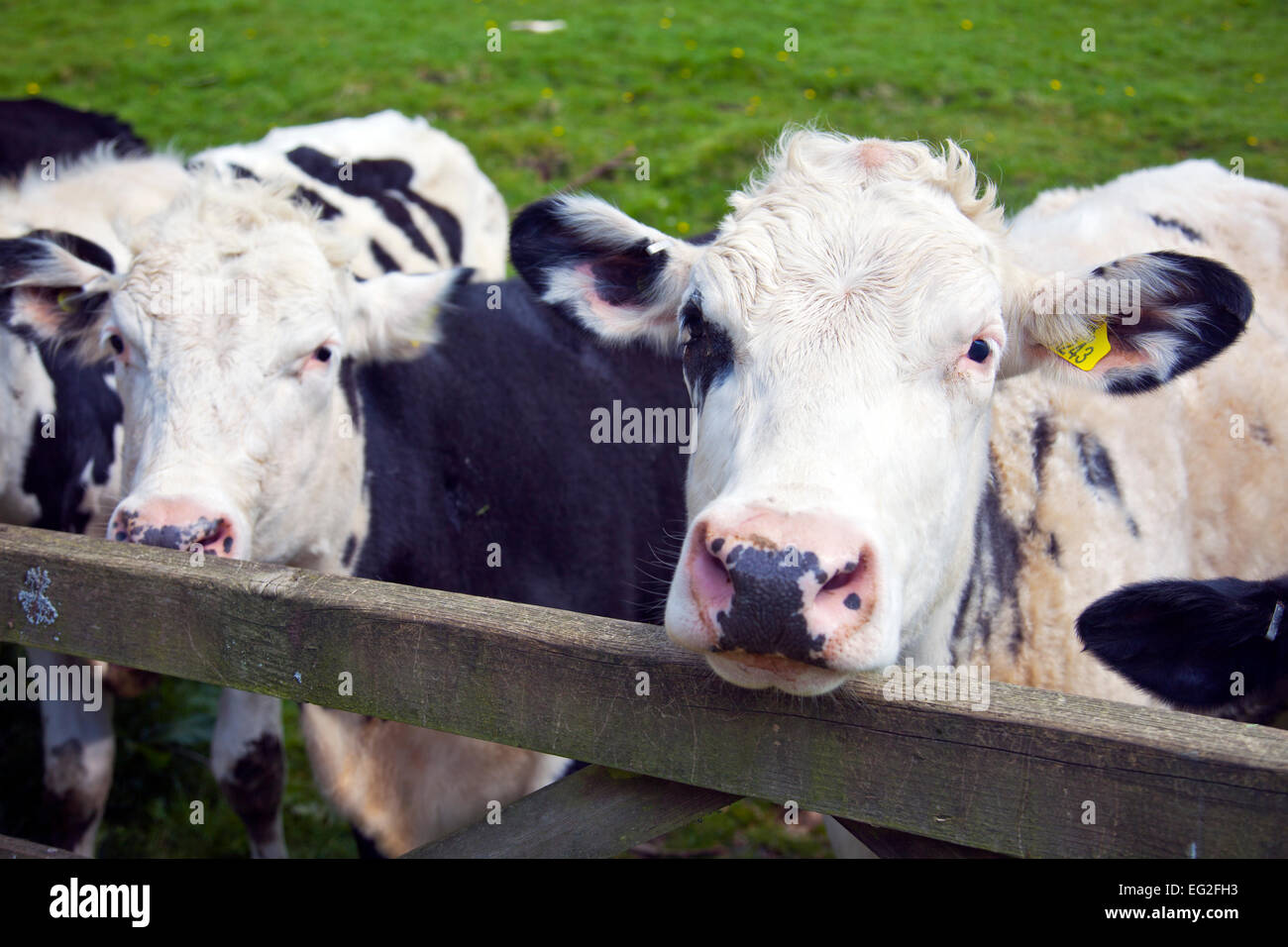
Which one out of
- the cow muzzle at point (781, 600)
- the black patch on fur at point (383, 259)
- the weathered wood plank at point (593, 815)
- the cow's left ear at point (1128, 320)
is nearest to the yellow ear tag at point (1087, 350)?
the cow's left ear at point (1128, 320)

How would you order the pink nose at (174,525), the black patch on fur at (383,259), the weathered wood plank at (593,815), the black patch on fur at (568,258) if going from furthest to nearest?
the black patch on fur at (383,259) < the black patch on fur at (568,258) < the pink nose at (174,525) < the weathered wood plank at (593,815)

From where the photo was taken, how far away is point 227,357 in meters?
3.14

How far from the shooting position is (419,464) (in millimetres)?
3857

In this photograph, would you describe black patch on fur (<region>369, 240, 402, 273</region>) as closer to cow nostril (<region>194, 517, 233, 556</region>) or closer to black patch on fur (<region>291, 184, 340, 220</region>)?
black patch on fur (<region>291, 184, 340, 220</region>)

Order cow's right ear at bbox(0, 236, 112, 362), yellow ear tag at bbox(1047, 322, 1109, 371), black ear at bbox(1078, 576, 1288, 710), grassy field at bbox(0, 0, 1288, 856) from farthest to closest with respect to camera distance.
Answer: grassy field at bbox(0, 0, 1288, 856) → cow's right ear at bbox(0, 236, 112, 362) → yellow ear tag at bbox(1047, 322, 1109, 371) → black ear at bbox(1078, 576, 1288, 710)

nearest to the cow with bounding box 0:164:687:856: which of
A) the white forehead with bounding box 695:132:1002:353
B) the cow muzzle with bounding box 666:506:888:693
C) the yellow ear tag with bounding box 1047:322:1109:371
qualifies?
the white forehead with bounding box 695:132:1002:353

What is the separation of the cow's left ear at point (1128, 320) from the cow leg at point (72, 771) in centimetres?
358

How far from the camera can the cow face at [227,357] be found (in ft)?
9.77

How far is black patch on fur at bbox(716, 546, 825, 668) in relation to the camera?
5.41 ft

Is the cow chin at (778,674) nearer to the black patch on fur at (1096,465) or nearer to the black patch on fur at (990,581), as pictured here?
the black patch on fur at (990,581)

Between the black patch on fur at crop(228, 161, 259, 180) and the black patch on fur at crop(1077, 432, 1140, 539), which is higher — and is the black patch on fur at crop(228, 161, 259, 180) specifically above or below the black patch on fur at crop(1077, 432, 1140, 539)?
above

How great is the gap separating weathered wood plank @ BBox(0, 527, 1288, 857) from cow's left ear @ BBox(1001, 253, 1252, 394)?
4.07 ft
